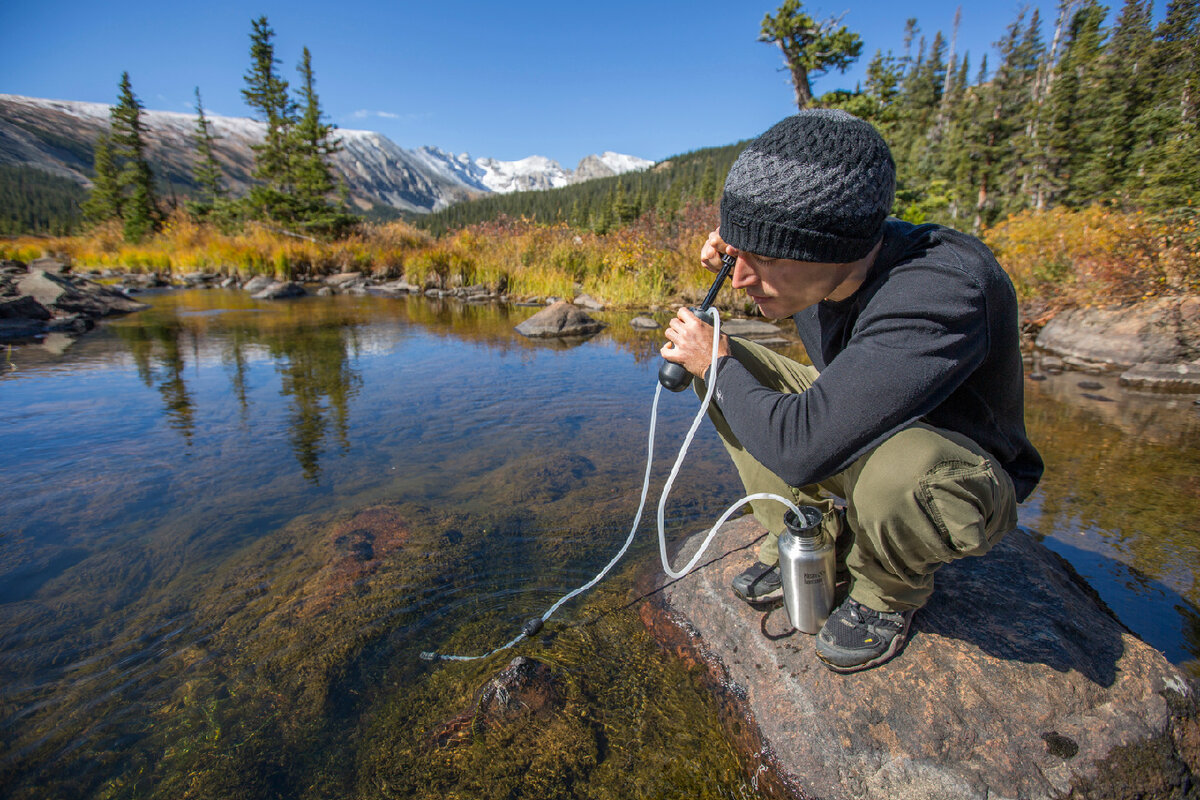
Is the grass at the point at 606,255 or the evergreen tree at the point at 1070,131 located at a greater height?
the evergreen tree at the point at 1070,131

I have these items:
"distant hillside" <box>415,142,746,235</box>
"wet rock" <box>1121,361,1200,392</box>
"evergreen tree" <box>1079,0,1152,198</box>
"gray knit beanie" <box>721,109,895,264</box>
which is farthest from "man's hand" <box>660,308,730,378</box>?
"distant hillside" <box>415,142,746,235</box>

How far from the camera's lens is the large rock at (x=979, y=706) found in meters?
1.32

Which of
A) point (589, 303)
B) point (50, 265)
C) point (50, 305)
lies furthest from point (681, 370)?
point (50, 265)

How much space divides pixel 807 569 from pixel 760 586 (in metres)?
0.36

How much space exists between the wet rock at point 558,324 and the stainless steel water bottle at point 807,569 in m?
6.90

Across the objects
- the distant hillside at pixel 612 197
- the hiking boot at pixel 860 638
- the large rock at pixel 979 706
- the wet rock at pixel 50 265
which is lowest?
the large rock at pixel 979 706

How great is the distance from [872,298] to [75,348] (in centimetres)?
927

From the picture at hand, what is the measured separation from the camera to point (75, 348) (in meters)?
6.76

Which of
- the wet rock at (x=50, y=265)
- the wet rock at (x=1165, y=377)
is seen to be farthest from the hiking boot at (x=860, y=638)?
the wet rock at (x=50, y=265)

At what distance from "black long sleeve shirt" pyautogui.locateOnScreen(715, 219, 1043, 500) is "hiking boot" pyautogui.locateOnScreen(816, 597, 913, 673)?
0.54 metres

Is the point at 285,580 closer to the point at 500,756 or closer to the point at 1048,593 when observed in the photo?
the point at 500,756

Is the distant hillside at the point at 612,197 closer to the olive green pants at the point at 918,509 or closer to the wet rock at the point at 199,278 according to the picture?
the wet rock at the point at 199,278

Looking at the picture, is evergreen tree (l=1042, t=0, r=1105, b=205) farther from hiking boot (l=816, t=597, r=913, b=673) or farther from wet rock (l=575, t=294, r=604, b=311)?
hiking boot (l=816, t=597, r=913, b=673)

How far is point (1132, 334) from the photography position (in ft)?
21.3
